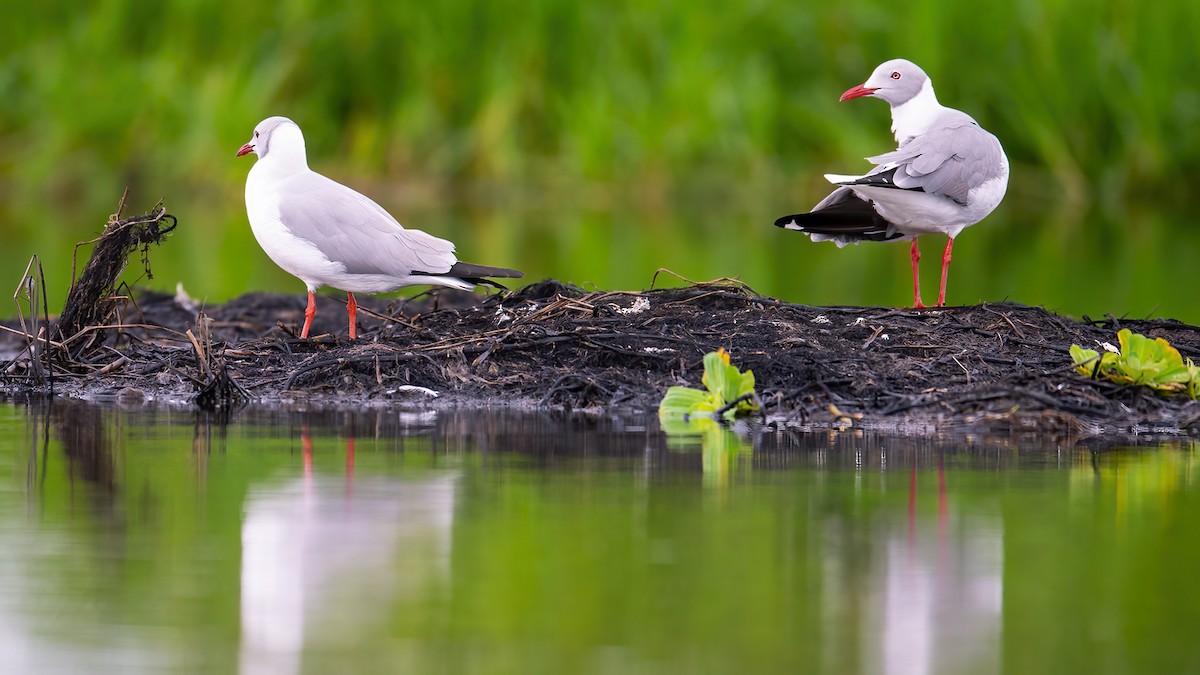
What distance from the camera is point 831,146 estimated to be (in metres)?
21.6

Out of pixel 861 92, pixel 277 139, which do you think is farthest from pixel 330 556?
pixel 861 92

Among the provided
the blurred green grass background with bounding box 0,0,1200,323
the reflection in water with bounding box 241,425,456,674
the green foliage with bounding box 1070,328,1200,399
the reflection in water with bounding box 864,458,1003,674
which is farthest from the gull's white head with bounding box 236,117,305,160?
the blurred green grass background with bounding box 0,0,1200,323

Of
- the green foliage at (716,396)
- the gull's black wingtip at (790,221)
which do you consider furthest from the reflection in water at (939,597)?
the gull's black wingtip at (790,221)

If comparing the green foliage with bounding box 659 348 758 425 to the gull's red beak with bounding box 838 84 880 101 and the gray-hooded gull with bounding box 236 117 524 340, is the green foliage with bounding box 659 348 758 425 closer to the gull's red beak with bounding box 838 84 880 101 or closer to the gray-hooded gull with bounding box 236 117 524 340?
the gray-hooded gull with bounding box 236 117 524 340

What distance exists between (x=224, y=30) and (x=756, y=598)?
19656 millimetres

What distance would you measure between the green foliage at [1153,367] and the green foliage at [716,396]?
4.75 ft

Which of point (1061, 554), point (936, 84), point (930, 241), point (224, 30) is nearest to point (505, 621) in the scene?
point (1061, 554)

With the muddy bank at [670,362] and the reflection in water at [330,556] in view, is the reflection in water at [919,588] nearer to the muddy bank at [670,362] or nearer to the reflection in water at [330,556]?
the reflection in water at [330,556]

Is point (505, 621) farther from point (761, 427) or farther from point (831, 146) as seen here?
point (831, 146)

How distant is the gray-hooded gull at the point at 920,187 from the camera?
313 inches

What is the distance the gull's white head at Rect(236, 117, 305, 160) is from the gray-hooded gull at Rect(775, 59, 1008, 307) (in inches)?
94.7

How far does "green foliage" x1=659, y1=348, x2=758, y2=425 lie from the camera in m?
6.47

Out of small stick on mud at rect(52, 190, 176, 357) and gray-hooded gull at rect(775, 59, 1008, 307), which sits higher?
gray-hooded gull at rect(775, 59, 1008, 307)

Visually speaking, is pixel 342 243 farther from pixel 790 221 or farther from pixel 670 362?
pixel 790 221
